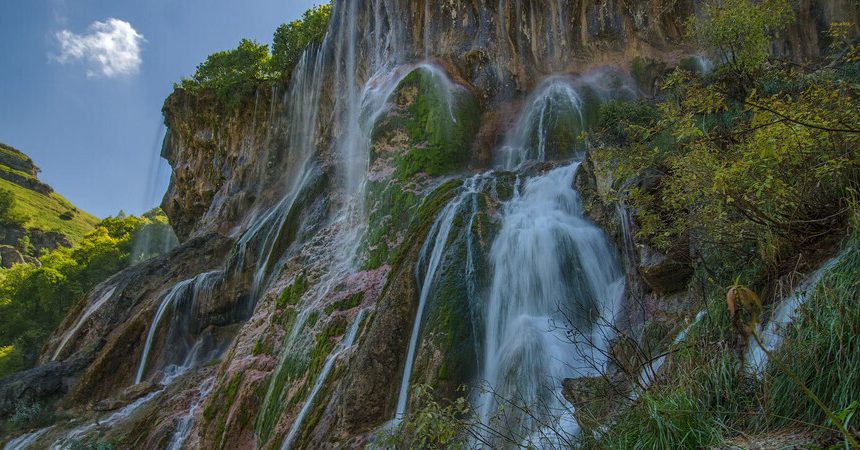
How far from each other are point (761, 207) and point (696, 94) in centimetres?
191

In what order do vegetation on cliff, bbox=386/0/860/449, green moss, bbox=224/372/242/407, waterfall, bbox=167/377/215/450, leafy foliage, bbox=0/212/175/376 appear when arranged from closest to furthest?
vegetation on cliff, bbox=386/0/860/449 < green moss, bbox=224/372/242/407 < waterfall, bbox=167/377/215/450 < leafy foliage, bbox=0/212/175/376

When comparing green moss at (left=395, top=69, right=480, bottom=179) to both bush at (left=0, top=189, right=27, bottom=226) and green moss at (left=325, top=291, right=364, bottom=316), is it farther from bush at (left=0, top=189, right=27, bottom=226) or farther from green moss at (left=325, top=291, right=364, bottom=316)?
bush at (left=0, top=189, right=27, bottom=226)

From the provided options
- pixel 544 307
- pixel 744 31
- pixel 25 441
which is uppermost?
pixel 744 31

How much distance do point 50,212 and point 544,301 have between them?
114 metres

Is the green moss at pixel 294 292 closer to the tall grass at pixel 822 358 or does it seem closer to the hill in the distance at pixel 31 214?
the tall grass at pixel 822 358

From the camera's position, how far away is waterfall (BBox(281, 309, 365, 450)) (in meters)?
9.76

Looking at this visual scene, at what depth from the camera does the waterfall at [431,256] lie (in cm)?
894

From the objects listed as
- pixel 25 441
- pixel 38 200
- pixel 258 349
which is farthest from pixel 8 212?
pixel 258 349

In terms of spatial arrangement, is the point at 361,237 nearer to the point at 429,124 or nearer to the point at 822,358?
the point at 429,124

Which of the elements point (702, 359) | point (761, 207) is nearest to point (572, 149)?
point (761, 207)

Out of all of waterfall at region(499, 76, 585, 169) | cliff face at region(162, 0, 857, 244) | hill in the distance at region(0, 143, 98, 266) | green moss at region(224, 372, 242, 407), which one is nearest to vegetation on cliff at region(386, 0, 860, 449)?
green moss at region(224, 372, 242, 407)

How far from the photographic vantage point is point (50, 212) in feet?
321

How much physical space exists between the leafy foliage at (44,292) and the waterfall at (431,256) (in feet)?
87.0

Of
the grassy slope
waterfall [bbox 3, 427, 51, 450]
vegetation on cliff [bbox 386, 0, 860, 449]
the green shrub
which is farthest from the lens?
the grassy slope
